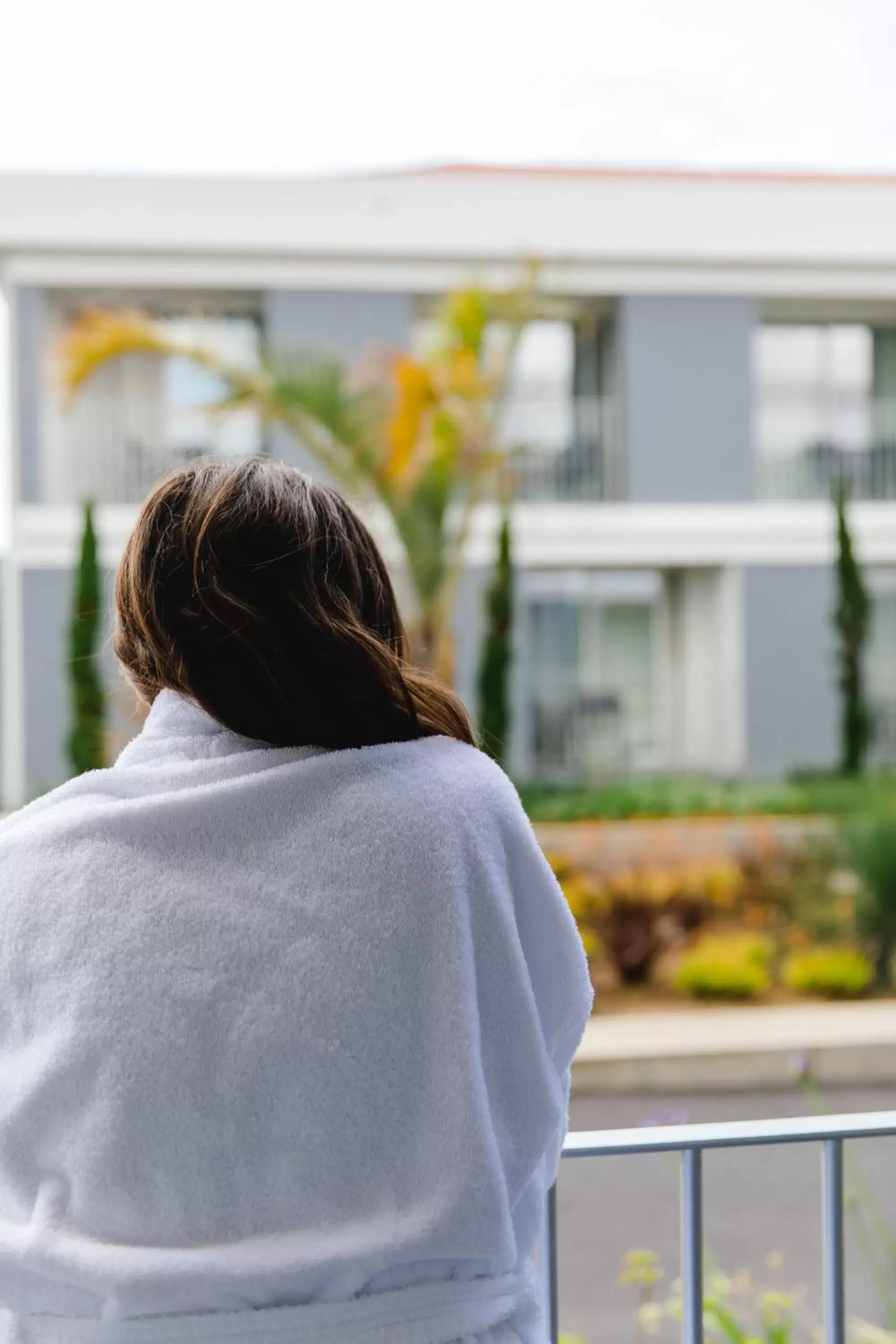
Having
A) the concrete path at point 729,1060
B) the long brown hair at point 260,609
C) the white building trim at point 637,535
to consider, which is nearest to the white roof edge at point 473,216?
the white building trim at point 637,535

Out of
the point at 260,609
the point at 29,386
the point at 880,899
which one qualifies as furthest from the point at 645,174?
the point at 260,609

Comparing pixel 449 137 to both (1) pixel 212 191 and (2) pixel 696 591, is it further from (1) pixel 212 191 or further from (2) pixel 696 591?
(2) pixel 696 591

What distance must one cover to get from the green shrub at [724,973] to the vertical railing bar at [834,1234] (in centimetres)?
490

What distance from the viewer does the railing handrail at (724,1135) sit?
1423 millimetres

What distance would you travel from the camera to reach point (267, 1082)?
0.98 metres

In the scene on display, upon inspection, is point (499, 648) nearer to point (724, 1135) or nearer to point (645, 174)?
point (645, 174)

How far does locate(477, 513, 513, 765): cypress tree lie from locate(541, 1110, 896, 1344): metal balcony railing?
30.1 ft

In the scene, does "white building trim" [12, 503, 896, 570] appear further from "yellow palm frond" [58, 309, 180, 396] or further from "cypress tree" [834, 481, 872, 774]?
"yellow palm frond" [58, 309, 180, 396]

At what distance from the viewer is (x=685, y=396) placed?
12.6 meters

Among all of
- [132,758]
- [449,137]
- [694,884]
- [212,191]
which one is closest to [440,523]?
[449,137]

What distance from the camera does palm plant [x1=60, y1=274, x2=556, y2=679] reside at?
8656 millimetres

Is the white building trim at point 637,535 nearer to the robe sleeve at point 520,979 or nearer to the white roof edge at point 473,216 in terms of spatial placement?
the white roof edge at point 473,216

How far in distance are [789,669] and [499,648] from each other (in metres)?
3.36

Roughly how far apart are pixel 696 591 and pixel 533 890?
475 inches
